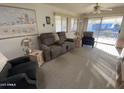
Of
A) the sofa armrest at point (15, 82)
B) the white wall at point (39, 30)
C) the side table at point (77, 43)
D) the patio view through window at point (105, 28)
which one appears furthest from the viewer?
the patio view through window at point (105, 28)

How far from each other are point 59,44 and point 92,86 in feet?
7.35

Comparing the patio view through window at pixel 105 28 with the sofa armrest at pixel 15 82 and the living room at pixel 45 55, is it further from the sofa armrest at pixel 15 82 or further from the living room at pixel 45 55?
the sofa armrest at pixel 15 82

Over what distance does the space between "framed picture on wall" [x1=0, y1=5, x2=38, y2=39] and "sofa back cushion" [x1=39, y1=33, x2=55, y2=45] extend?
1.23ft

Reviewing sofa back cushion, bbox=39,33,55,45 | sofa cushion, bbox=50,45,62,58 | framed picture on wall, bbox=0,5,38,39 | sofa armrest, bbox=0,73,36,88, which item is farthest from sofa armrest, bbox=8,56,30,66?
sofa back cushion, bbox=39,33,55,45

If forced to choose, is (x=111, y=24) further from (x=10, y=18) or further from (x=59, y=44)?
(x=10, y=18)

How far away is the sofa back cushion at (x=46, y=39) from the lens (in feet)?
10.9

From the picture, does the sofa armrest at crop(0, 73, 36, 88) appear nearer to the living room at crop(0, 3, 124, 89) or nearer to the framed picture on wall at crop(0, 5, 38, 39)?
the living room at crop(0, 3, 124, 89)

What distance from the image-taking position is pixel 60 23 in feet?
15.4

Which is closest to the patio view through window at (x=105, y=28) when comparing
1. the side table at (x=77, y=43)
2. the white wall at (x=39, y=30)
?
the side table at (x=77, y=43)

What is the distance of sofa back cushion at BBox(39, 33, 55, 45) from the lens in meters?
3.33

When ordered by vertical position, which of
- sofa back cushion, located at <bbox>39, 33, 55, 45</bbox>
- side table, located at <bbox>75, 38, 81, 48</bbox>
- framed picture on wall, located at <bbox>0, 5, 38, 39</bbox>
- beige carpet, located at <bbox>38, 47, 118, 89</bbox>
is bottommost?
beige carpet, located at <bbox>38, 47, 118, 89</bbox>

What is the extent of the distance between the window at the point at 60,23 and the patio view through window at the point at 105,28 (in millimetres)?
2681

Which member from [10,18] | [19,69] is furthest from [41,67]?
[10,18]

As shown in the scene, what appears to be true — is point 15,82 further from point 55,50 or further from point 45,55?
point 55,50
